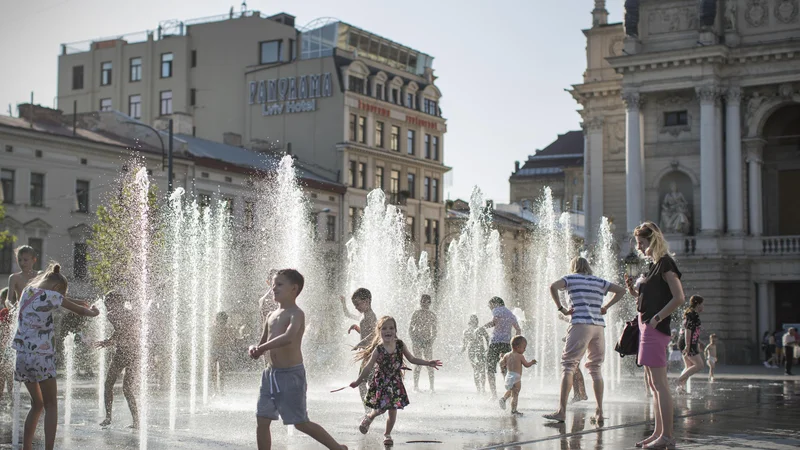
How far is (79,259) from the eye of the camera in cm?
4712

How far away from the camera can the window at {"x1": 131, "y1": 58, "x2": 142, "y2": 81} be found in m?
69.6

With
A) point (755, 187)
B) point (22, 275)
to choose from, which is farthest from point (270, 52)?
point (22, 275)

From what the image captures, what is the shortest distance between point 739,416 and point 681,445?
13.8 feet

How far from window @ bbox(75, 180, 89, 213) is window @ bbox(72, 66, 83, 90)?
80.7ft

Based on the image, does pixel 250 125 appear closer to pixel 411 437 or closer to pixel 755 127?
pixel 755 127

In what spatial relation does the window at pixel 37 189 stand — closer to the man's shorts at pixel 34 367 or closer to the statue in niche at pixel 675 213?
the statue in niche at pixel 675 213

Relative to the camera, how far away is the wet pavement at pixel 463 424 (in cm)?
1093

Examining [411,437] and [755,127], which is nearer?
[411,437]

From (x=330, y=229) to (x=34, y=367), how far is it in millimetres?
52795

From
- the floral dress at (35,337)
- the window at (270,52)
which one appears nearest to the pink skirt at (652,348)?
the floral dress at (35,337)

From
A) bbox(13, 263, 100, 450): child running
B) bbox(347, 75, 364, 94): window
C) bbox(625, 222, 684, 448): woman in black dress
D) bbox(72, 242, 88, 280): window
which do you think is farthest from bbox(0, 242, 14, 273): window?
bbox(625, 222, 684, 448): woman in black dress

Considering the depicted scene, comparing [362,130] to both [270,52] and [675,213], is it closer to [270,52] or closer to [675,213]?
[270,52]

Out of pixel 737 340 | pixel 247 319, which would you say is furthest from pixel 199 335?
pixel 737 340

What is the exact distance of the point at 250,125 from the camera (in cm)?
6769
